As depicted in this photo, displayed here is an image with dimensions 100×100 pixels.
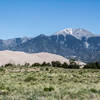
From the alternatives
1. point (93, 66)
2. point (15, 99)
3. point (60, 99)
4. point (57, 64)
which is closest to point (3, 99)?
point (15, 99)

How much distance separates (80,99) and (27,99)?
241 cm

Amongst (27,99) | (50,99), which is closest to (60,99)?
(50,99)

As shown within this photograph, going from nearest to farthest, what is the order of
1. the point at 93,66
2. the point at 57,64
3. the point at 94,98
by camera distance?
1. the point at 94,98
2. the point at 93,66
3. the point at 57,64

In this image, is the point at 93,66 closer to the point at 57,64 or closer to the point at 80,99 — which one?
the point at 57,64

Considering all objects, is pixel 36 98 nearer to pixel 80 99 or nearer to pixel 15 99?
pixel 15 99

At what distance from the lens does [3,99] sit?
44.2 ft

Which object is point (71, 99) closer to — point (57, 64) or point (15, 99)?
point (15, 99)

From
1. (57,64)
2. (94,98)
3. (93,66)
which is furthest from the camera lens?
(57,64)

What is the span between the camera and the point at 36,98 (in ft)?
43.2

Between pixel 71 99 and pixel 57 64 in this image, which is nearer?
pixel 71 99

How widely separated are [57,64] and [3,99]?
92320 millimetres

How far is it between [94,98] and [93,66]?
7975cm

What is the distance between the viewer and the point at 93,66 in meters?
91.6

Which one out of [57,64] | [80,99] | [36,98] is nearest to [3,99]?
[36,98]
